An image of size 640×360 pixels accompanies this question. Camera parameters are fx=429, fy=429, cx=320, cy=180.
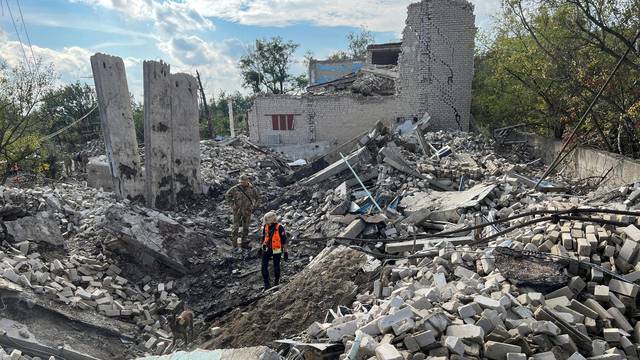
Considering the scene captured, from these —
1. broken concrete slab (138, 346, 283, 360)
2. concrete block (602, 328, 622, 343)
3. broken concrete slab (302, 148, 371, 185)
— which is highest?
broken concrete slab (302, 148, 371, 185)

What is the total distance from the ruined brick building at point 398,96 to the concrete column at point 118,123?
8.93 m

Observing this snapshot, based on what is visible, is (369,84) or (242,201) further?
(369,84)

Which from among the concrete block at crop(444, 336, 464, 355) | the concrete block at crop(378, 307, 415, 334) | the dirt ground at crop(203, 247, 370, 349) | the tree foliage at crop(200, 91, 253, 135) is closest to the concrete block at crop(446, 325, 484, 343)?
the concrete block at crop(444, 336, 464, 355)

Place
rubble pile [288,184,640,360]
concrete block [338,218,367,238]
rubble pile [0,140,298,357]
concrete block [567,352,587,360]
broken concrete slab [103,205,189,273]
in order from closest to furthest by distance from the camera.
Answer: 1. concrete block [567,352,587,360]
2. rubble pile [288,184,640,360]
3. rubble pile [0,140,298,357]
4. broken concrete slab [103,205,189,273]
5. concrete block [338,218,367,238]

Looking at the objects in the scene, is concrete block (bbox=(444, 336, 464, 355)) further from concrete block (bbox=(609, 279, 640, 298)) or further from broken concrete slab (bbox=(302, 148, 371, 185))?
broken concrete slab (bbox=(302, 148, 371, 185))

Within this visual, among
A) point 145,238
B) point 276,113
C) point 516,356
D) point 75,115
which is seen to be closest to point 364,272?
point 516,356

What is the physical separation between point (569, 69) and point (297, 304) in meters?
9.67

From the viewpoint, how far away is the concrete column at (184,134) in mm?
10789

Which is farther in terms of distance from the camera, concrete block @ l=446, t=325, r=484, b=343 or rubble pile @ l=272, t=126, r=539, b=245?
rubble pile @ l=272, t=126, r=539, b=245

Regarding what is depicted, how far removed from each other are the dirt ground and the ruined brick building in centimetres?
1130

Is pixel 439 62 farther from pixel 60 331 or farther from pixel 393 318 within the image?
pixel 60 331

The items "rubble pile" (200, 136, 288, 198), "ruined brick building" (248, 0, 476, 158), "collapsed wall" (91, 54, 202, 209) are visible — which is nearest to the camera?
"collapsed wall" (91, 54, 202, 209)

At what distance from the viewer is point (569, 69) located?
10.9 metres

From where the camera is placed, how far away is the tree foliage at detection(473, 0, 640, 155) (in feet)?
31.3
